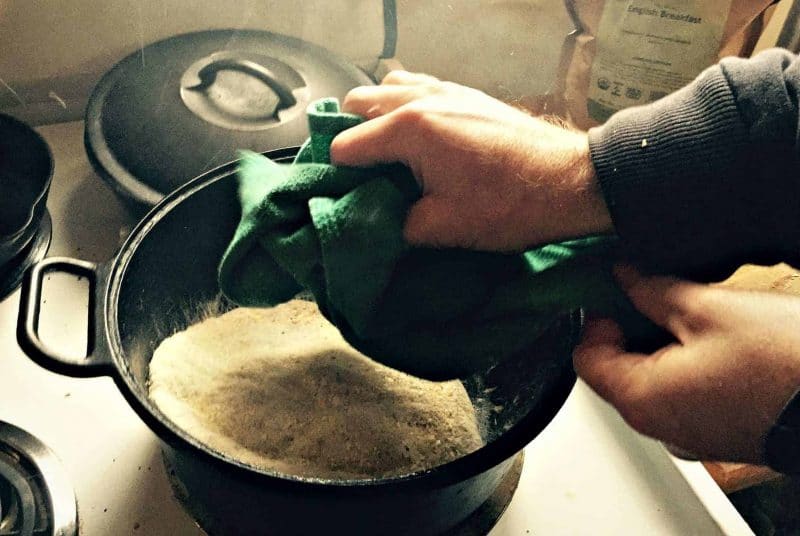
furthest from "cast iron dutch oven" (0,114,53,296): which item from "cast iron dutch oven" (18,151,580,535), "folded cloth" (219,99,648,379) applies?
"folded cloth" (219,99,648,379)

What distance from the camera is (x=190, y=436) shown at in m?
0.37

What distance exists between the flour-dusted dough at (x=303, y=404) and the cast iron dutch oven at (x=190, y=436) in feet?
0.10

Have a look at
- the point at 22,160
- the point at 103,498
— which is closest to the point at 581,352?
the point at 103,498

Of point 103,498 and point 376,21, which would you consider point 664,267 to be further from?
point 376,21

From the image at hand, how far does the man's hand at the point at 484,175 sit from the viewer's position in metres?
0.38

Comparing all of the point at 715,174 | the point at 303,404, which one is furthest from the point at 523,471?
the point at 715,174

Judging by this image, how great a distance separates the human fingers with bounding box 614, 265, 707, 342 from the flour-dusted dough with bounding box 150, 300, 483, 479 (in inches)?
7.7

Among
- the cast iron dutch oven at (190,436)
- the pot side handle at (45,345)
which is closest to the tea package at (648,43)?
the cast iron dutch oven at (190,436)

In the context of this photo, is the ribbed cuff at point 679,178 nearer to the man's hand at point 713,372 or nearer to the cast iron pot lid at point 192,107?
the man's hand at point 713,372

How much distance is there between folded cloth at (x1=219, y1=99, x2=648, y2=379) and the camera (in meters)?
0.39

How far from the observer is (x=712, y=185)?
35 cm

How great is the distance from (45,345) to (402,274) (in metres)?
0.23

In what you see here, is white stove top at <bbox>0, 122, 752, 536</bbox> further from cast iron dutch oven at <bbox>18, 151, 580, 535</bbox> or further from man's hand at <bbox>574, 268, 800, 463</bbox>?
man's hand at <bbox>574, 268, 800, 463</bbox>

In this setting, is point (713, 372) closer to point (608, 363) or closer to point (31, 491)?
point (608, 363)
